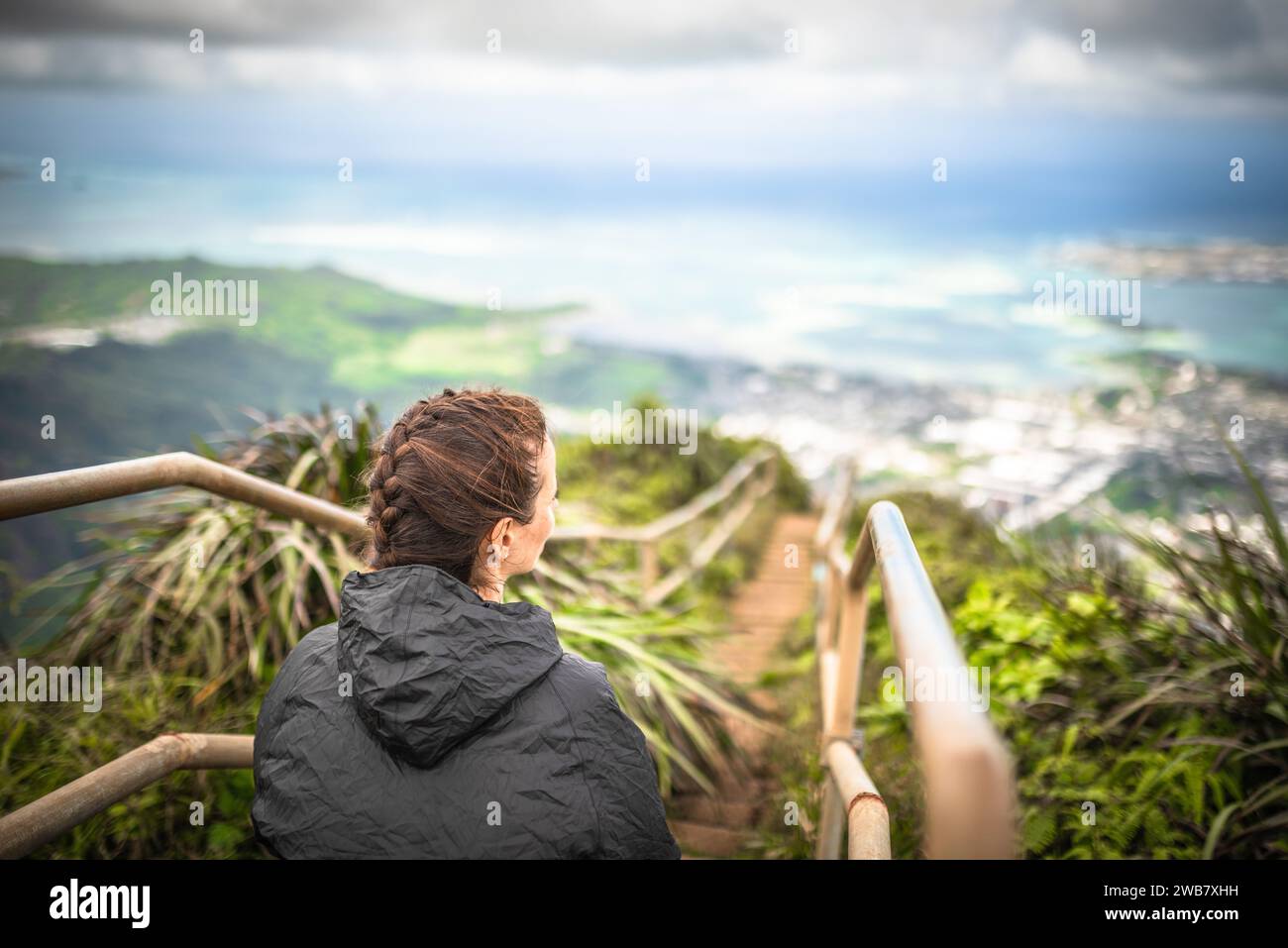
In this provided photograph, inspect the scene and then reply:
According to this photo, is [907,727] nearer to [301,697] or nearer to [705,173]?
[301,697]

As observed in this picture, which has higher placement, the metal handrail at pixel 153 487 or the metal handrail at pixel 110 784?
the metal handrail at pixel 153 487

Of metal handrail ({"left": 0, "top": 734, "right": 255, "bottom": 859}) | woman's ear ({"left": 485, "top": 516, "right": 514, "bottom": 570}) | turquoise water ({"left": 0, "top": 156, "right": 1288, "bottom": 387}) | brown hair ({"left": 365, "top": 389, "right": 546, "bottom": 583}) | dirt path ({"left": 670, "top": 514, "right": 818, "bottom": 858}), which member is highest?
turquoise water ({"left": 0, "top": 156, "right": 1288, "bottom": 387})

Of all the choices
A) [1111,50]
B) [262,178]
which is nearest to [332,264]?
[262,178]

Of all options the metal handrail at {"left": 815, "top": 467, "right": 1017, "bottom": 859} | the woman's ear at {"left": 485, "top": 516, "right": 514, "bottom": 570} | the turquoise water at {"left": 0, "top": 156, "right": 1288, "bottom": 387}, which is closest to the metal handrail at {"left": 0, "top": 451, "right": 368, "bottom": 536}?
the woman's ear at {"left": 485, "top": 516, "right": 514, "bottom": 570}

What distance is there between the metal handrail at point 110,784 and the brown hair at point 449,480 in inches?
23.1

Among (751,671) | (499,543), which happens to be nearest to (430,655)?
(499,543)

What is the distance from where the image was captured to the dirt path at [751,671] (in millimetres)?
3162

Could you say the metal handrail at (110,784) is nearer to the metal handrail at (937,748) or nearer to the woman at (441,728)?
the woman at (441,728)

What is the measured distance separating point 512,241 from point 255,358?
2912cm

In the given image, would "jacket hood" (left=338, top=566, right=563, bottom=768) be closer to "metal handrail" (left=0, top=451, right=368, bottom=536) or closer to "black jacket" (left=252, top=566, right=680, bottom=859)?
"black jacket" (left=252, top=566, right=680, bottom=859)

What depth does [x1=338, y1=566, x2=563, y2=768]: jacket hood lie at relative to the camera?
1171 millimetres

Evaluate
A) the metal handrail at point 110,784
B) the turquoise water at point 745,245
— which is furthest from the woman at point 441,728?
the turquoise water at point 745,245

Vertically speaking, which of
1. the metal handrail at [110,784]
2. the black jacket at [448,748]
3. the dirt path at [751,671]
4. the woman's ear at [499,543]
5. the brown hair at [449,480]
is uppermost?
the brown hair at [449,480]

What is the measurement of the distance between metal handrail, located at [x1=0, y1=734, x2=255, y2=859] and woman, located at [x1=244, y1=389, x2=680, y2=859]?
1.16 feet
